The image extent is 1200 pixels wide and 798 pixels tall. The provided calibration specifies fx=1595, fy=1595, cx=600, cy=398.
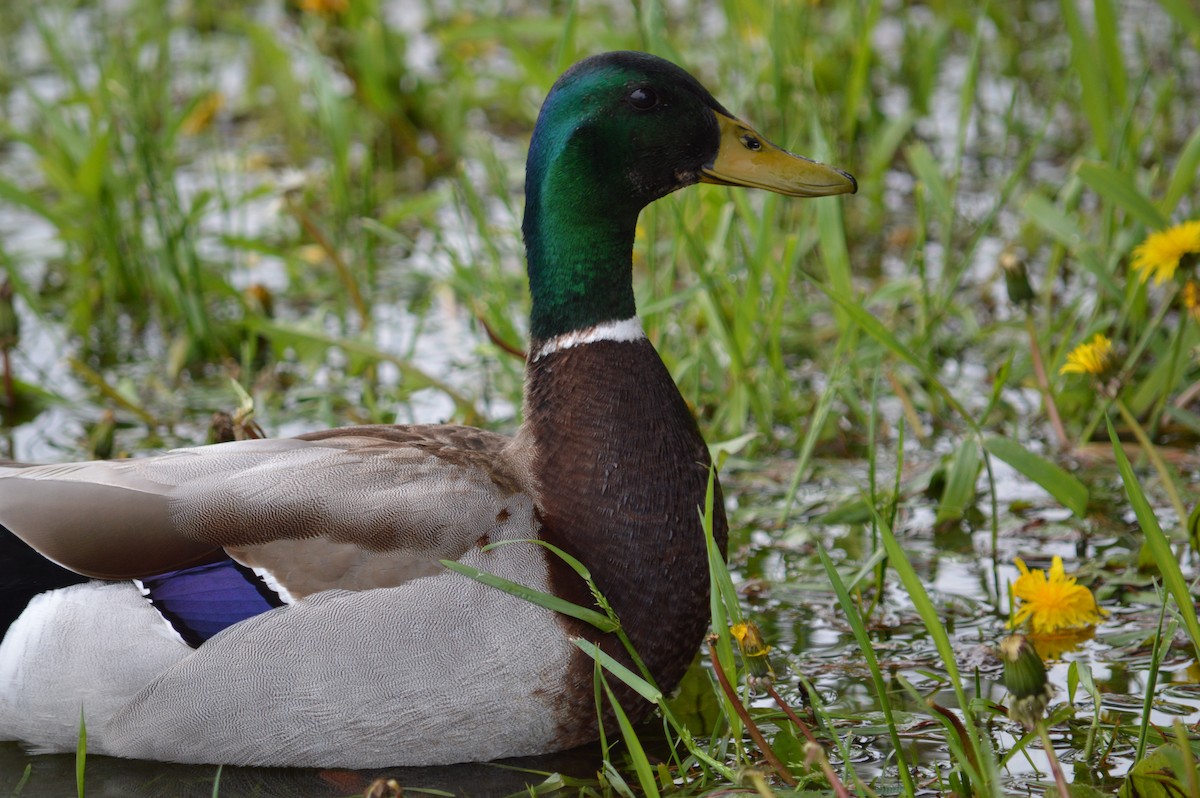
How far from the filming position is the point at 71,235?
560 centimetres

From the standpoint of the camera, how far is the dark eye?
3.45 m

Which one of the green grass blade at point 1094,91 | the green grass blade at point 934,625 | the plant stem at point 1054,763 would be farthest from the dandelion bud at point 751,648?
the green grass blade at point 1094,91

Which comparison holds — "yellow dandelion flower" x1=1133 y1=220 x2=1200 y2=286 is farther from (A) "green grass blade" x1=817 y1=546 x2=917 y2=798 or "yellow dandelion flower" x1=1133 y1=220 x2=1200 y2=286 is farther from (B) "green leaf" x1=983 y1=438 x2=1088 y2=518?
(A) "green grass blade" x1=817 y1=546 x2=917 y2=798

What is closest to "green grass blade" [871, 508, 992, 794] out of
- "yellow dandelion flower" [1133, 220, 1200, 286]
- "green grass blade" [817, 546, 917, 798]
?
"green grass blade" [817, 546, 917, 798]

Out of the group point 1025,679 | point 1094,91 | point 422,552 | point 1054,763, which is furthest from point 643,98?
point 1094,91

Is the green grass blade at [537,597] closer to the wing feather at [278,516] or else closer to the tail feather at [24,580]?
the wing feather at [278,516]

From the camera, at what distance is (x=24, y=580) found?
3.35m

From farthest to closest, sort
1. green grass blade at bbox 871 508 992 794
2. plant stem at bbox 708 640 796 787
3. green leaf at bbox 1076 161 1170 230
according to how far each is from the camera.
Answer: green leaf at bbox 1076 161 1170 230
plant stem at bbox 708 640 796 787
green grass blade at bbox 871 508 992 794

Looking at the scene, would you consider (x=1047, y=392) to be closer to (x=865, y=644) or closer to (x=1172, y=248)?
(x=1172, y=248)

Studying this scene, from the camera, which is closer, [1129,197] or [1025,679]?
[1025,679]

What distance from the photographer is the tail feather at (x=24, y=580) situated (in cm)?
335

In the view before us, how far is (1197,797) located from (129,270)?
14.1 ft

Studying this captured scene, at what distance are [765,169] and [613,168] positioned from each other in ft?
1.12

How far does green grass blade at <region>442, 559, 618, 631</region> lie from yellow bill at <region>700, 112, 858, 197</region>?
1.04 m
